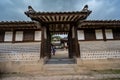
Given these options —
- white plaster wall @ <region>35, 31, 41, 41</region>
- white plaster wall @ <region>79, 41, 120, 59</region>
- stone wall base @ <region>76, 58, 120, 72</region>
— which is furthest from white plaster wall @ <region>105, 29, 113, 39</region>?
white plaster wall @ <region>35, 31, 41, 41</region>

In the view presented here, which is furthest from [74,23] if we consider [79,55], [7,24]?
[7,24]

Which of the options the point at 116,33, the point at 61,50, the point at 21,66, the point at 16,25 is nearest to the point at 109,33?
the point at 116,33

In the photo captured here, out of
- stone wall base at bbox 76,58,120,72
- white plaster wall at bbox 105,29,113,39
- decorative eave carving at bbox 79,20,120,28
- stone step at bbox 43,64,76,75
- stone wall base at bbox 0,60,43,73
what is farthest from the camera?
white plaster wall at bbox 105,29,113,39

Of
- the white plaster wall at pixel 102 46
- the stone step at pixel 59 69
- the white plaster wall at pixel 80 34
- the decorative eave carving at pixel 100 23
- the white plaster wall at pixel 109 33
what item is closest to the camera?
the stone step at pixel 59 69

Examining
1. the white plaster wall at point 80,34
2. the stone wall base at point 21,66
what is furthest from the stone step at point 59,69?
the white plaster wall at point 80,34

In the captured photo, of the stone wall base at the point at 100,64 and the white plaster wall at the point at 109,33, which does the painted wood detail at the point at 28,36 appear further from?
the white plaster wall at the point at 109,33

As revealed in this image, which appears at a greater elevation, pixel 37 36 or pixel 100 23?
pixel 100 23

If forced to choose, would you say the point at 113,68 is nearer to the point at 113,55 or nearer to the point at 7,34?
the point at 113,55

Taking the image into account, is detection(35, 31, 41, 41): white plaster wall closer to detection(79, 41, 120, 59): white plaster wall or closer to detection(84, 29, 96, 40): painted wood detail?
detection(79, 41, 120, 59): white plaster wall

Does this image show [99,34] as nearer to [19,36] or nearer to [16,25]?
[19,36]

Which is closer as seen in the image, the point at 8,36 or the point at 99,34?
the point at 99,34

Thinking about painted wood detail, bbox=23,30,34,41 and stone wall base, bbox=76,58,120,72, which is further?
painted wood detail, bbox=23,30,34,41

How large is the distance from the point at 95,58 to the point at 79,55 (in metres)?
1.19

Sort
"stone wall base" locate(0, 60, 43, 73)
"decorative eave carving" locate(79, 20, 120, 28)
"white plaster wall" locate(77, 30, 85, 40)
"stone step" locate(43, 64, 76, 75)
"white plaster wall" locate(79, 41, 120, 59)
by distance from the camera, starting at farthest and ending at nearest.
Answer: "white plaster wall" locate(77, 30, 85, 40), "decorative eave carving" locate(79, 20, 120, 28), "white plaster wall" locate(79, 41, 120, 59), "stone wall base" locate(0, 60, 43, 73), "stone step" locate(43, 64, 76, 75)
